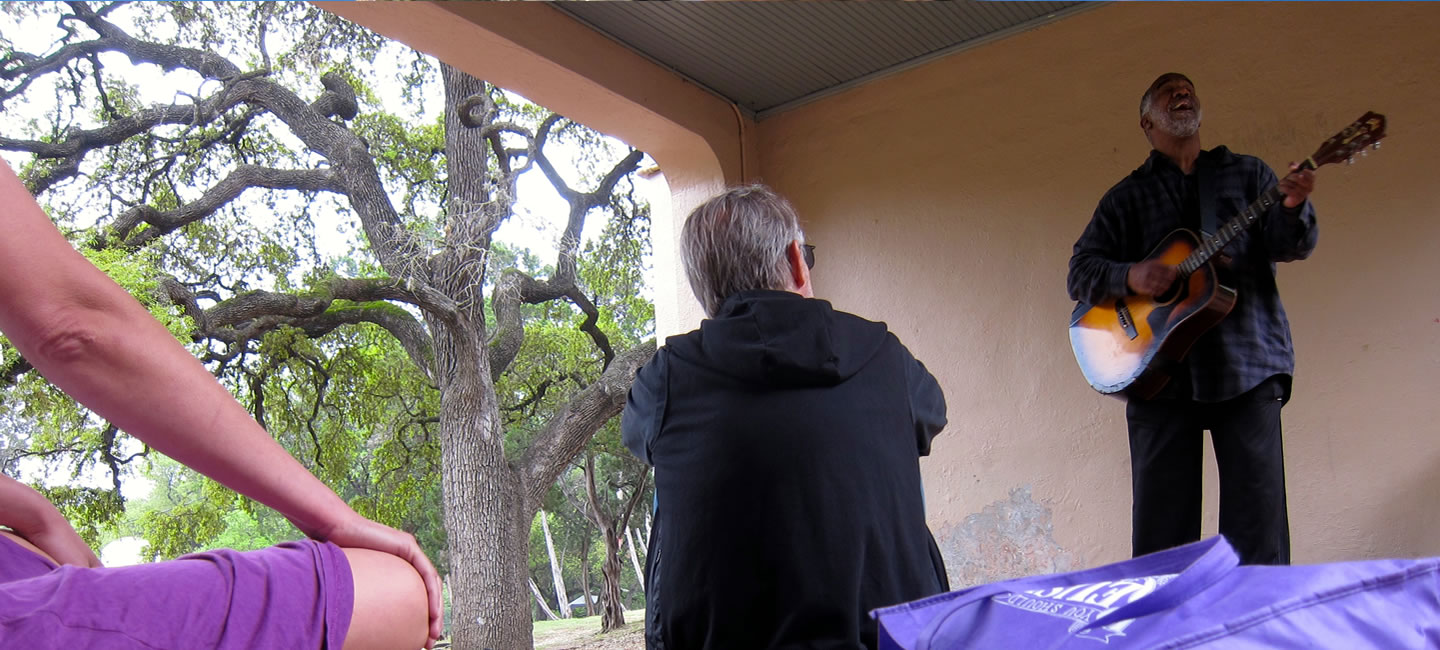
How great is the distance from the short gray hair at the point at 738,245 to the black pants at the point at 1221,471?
4.39 ft

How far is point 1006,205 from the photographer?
3848mm

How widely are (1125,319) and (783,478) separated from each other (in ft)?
5.52

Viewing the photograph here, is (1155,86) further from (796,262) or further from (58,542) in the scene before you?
(58,542)

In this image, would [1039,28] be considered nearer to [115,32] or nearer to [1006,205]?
[1006,205]

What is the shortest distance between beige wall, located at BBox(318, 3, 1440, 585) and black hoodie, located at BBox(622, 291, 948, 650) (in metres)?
2.03

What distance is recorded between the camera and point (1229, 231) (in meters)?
2.62

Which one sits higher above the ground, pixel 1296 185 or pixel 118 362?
pixel 1296 185

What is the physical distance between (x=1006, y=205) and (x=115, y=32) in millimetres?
11326

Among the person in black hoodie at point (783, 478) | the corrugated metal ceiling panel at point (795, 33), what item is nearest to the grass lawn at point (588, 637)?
the corrugated metal ceiling panel at point (795, 33)

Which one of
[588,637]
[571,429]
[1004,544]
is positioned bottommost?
[588,637]

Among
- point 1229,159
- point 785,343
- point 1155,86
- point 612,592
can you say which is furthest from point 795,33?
point 612,592

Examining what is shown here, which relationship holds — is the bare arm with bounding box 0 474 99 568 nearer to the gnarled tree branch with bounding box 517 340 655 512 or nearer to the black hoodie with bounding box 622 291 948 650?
the black hoodie with bounding box 622 291 948 650

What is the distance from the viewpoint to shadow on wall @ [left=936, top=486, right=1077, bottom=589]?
141 inches

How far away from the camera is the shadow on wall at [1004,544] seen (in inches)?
141
